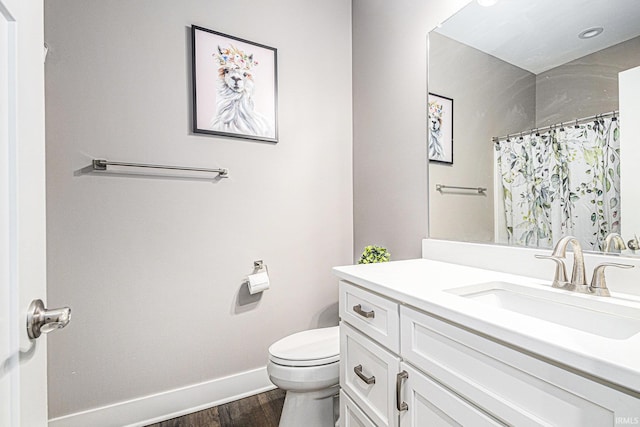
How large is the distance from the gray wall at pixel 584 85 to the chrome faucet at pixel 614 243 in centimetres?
39

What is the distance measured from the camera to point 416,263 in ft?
4.68

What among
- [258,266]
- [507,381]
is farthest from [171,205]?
[507,381]

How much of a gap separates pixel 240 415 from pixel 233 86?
1.83 metres

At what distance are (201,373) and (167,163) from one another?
1173 mm

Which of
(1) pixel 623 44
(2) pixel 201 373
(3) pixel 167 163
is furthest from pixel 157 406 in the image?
(1) pixel 623 44

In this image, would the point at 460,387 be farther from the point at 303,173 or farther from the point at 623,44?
the point at 303,173

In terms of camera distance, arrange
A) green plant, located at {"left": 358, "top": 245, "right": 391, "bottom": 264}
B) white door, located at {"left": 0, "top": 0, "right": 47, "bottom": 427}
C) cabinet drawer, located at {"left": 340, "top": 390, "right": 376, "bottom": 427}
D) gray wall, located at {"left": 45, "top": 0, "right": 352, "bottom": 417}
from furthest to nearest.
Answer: green plant, located at {"left": 358, "top": 245, "right": 391, "bottom": 264}
gray wall, located at {"left": 45, "top": 0, "right": 352, "bottom": 417}
cabinet drawer, located at {"left": 340, "top": 390, "right": 376, "bottom": 427}
white door, located at {"left": 0, "top": 0, "right": 47, "bottom": 427}

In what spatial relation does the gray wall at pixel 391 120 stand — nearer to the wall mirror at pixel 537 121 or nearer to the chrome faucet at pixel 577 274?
the wall mirror at pixel 537 121

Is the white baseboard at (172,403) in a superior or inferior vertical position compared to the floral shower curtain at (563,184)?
inferior

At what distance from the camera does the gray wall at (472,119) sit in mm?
1246

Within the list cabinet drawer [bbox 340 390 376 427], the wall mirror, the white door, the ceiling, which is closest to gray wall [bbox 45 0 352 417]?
the wall mirror

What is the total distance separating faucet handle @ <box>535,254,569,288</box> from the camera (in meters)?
0.93

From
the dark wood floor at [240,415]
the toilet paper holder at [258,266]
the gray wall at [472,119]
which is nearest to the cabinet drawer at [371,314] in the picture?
the gray wall at [472,119]

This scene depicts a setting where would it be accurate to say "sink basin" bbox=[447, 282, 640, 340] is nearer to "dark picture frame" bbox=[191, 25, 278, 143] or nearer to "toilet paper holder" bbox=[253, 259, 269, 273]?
Answer: "toilet paper holder" bbox=[253, 259, 269, 273]
